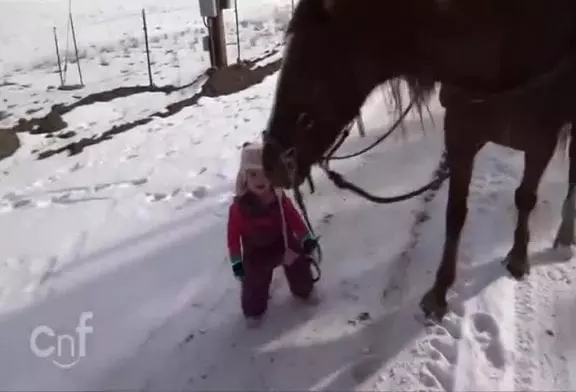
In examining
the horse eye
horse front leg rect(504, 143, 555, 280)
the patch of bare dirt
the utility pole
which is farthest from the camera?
the utility pole

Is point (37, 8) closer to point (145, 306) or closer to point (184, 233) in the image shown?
point (184, 233)

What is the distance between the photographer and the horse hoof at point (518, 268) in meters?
2.22

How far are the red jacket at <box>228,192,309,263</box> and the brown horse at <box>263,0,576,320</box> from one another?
10.4 inches

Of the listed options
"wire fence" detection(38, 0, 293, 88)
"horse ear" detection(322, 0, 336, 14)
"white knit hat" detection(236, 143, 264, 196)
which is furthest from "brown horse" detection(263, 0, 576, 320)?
"wire fence" detection(38, 0, 293, 88)

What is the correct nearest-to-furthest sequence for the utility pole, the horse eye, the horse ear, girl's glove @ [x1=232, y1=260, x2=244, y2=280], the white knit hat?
the horse ear, the horse eye, the white knit hat, girl's glove @ [x1=232, y1=260, x2=244, y2=280], the utility pole

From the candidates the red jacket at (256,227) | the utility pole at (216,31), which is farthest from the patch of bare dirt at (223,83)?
the red jacket at (256,227)

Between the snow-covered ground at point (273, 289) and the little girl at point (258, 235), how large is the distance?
158 mm

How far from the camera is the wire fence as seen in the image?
5262mm

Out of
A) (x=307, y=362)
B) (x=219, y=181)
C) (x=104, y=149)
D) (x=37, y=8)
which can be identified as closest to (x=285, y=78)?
(x=307, y=362)

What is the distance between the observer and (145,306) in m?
2.12

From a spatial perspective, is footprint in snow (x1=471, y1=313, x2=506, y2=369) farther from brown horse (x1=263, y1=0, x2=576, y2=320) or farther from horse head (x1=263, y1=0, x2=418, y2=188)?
horse head (x1=263, y1=0, x2=418, y2=188)

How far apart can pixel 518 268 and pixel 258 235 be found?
3.50 feet

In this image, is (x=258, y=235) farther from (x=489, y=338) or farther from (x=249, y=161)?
(x=489, y=338)

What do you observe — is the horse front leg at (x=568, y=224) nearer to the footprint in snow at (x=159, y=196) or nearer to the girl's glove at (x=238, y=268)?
the girl's glove at (x=238, y=268)
